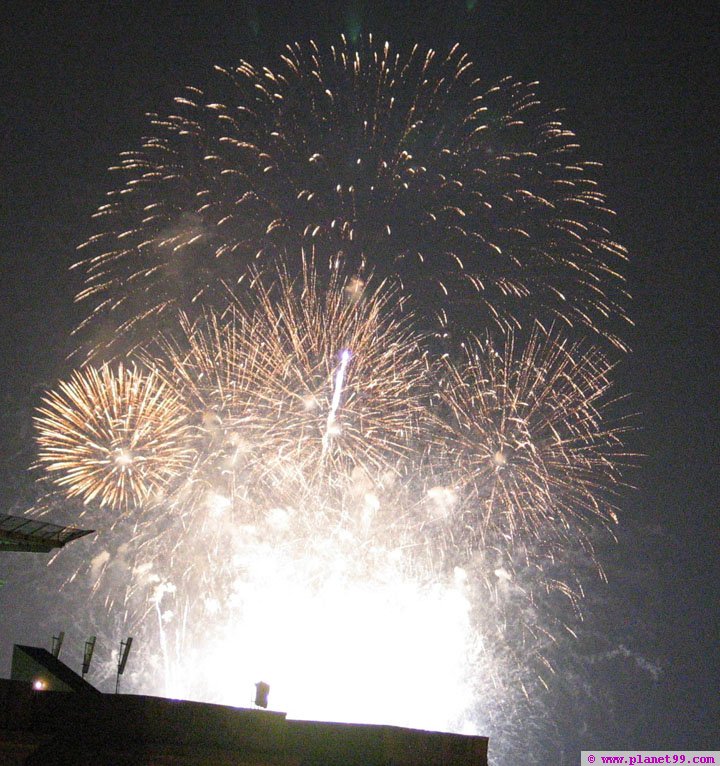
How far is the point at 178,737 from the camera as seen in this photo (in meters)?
20.8

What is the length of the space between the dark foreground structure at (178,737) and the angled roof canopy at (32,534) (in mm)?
10061

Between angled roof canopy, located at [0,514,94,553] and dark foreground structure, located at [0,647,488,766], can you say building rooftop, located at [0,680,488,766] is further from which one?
angled roof canopy, located at [0,514,94,553]

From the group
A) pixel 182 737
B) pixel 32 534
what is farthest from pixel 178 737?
pixel 32 534

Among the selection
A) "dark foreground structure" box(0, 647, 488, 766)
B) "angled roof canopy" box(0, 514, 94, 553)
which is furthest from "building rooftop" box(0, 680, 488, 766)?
"angled roof canopy" box(0, 514, 94, 553)

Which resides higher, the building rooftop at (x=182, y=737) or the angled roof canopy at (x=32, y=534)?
the angled roof canopy at (x=32, y=534)

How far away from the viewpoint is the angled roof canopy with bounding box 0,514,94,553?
30.4 meters

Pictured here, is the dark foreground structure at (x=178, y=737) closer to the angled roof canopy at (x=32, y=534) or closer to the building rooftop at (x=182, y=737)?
the building rooftop at (x=182, y=737)

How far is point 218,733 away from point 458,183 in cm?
2570

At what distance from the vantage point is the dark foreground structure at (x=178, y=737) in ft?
64.1

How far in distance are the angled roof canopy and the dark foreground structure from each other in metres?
10.1

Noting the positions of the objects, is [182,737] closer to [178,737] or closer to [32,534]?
[178,737]

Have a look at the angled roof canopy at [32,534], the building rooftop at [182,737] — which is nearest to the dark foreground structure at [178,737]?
the building rooftop at [182,737]

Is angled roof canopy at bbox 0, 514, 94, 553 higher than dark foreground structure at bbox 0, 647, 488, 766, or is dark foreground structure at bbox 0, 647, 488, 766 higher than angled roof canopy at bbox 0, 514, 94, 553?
angled roof canopy at bbox 0, 514, 94, 553

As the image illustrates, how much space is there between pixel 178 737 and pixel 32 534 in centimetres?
1236
